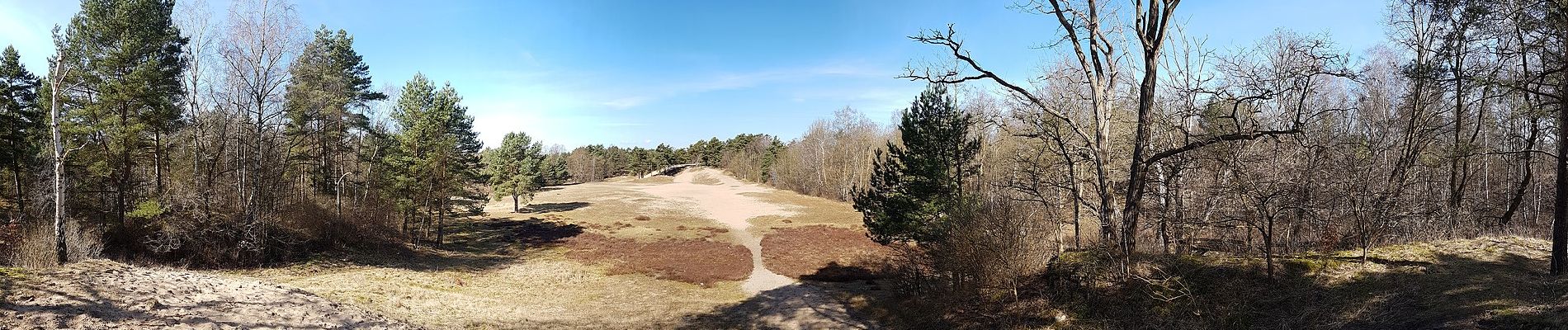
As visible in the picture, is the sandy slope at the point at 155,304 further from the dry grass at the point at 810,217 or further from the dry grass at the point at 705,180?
the dry grass at the point at 705,180

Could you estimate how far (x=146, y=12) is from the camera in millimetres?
16234

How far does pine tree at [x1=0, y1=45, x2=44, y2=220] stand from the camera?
18.9 m

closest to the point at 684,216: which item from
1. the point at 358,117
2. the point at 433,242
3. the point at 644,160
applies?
the point at 433,242

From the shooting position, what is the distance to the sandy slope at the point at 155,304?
24.5ft

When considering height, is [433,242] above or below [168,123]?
below

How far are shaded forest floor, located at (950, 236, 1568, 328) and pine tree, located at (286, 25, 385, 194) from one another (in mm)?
22665

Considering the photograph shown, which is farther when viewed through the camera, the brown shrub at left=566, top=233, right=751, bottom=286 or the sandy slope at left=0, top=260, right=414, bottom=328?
the brown shrub at left=566, top=233, right=751, bottom=286

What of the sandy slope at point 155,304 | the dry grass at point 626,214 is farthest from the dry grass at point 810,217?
the sandy slope at point 155,304

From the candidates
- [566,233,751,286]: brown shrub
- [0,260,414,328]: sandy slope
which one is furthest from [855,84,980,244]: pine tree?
[0,260,414,328]: sandy slope

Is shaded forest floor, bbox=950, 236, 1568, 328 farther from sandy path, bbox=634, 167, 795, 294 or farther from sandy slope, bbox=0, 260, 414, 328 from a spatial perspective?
sandy slope, bbox=0, 260, 414, 328

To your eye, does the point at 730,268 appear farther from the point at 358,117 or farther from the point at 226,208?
the point at 358,117

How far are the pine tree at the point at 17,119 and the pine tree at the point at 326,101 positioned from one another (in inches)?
261

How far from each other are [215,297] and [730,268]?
1785cm

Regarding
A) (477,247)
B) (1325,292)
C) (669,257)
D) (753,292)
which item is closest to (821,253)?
(669,257)
